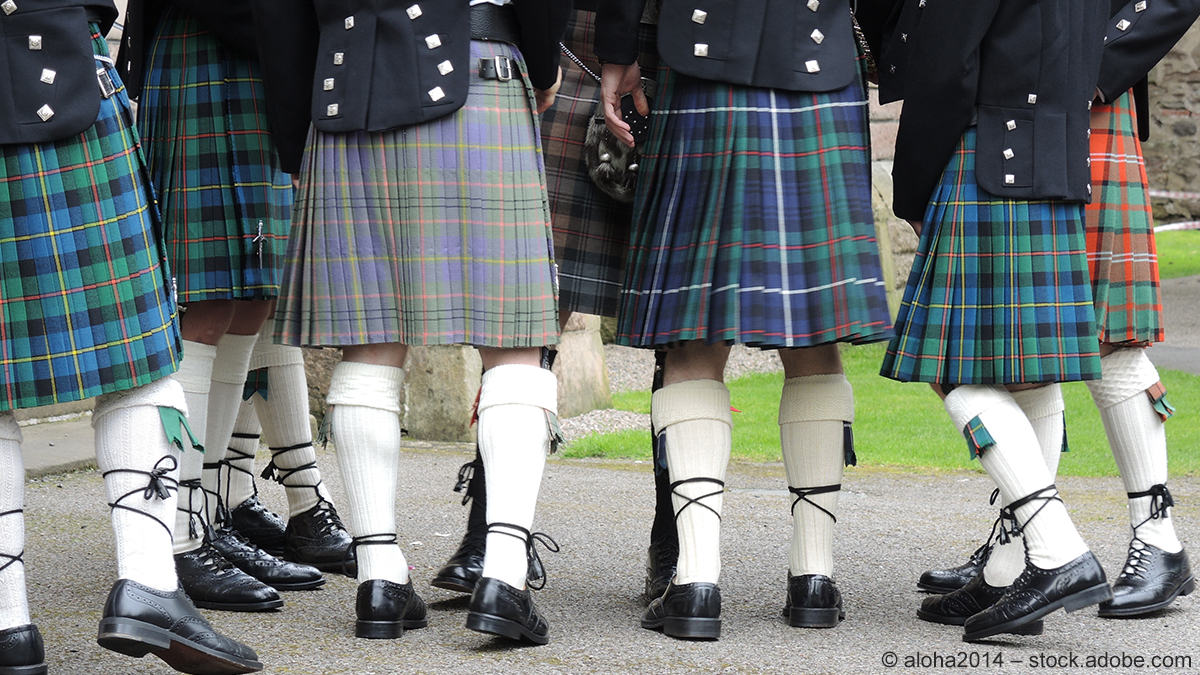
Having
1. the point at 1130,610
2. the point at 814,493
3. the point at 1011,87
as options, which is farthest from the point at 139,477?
the point at 1130,610

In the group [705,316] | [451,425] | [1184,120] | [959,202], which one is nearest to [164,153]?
[705,316]

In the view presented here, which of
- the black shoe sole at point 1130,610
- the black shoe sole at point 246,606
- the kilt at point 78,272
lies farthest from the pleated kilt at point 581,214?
→ the black shoe sole at point 1130,610

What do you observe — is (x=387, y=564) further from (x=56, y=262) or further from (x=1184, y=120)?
(x=1184, y=120)

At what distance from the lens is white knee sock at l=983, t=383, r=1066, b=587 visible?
2854mm

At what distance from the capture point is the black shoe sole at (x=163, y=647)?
2104 mm

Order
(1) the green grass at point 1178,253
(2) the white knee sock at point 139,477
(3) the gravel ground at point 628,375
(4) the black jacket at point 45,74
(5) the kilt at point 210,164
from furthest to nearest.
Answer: (1) the green grass at point 1178,253, (3) the gravel ground at point 628,375, (5) the kilt at point 210,164, (2) the white knee sock at point 139,477, (4) the black jacket at point 45,74

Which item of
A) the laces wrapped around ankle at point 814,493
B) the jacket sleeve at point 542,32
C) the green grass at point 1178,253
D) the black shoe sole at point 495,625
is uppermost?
the jacket sleeve at point 542,32

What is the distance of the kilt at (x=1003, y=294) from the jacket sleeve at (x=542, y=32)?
88cm

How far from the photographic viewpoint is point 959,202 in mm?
2701

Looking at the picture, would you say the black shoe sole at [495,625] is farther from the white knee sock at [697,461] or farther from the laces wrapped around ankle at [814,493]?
the laces wrapped around ankle at [814,493]

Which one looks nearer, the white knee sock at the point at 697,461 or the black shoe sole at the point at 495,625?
the black shoe sole at the point at 495,625

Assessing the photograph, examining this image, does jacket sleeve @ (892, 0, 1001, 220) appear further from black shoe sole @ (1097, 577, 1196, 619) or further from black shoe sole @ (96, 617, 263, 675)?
black shoe sole @ (96, 617, 263, 675)

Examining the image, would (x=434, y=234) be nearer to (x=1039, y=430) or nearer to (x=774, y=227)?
(x=774, y=227)

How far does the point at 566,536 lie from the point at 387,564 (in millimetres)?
1244
